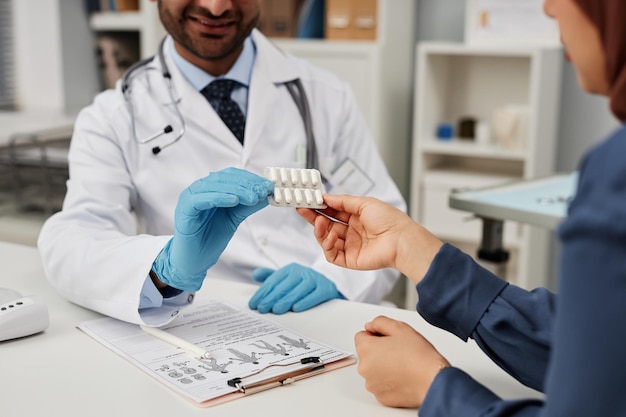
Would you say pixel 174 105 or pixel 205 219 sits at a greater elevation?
pixel 174 105

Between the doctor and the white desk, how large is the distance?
0.52 ft

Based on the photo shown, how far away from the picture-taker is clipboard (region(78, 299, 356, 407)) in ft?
3.04

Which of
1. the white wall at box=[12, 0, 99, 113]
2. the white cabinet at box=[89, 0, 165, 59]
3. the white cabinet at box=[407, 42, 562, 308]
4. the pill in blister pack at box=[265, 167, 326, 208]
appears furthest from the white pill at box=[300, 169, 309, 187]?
the white wall at box=[12, 0, 99, 113]

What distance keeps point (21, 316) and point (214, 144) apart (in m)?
0.63

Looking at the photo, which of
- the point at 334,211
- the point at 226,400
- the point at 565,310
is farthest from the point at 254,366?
the point at 565,310

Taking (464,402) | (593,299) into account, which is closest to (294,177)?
(464,402)

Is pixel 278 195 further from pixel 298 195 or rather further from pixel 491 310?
pixel 491 310

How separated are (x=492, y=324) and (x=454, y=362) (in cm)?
12

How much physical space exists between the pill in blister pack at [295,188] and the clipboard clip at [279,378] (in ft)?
0.68

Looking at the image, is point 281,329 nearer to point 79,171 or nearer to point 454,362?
point 454,362

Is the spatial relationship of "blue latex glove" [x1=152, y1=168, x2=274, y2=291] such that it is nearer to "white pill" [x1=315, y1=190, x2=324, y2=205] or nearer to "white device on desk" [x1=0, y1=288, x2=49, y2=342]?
"white pill" [x1=315, y1=190, x2=324, y2=205]

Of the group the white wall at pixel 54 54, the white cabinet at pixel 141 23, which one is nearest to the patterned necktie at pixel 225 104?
the white cabinet at pixel 141 23

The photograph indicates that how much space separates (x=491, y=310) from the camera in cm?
93

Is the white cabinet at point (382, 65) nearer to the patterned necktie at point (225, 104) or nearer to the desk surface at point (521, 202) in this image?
the desk surface at point (521, 202)
